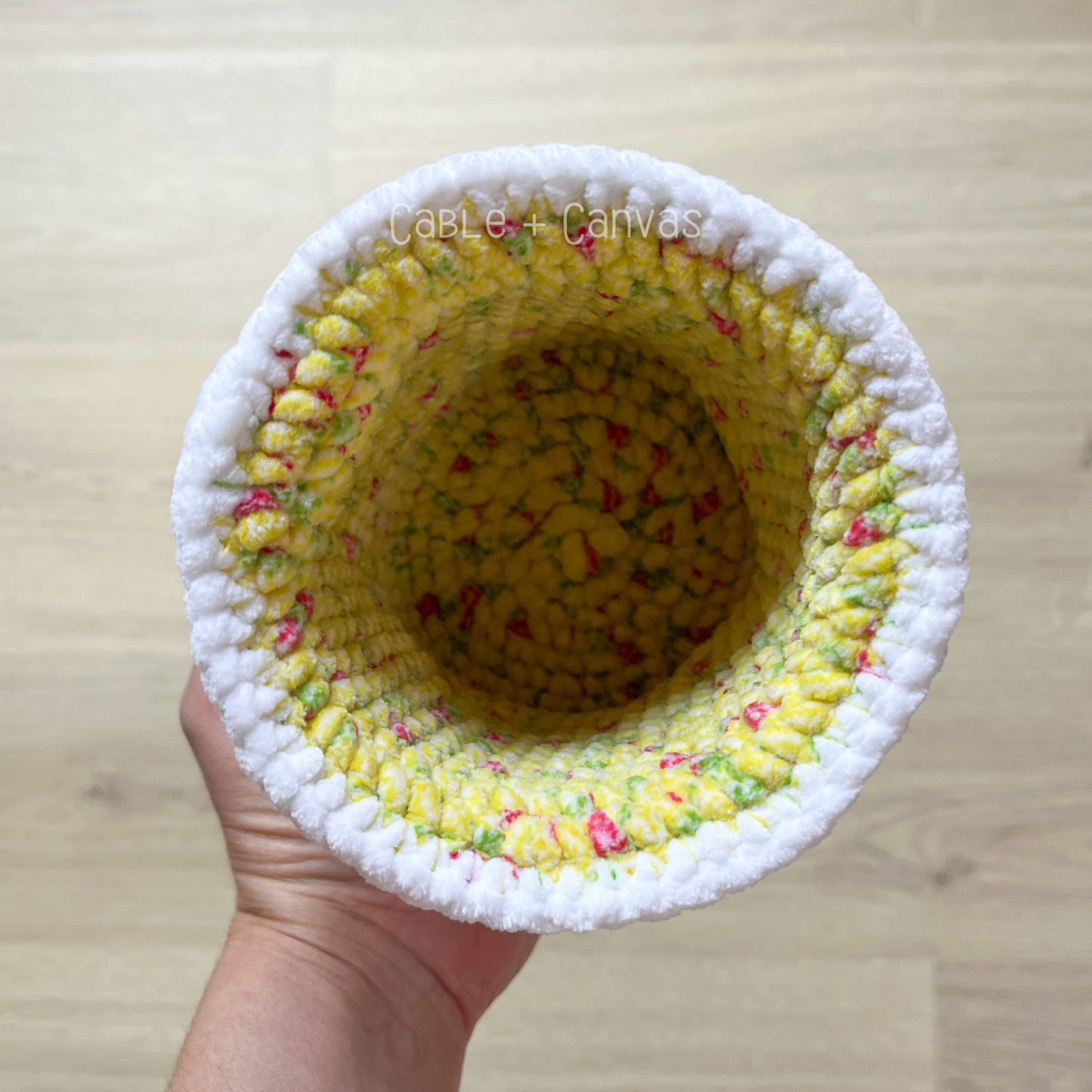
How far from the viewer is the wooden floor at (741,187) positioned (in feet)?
2.15

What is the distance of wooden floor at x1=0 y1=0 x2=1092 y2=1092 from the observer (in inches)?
25.8

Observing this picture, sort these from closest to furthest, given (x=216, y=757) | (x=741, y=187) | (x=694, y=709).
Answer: (x=694, y=709) < (x=216, y=757) < (x=741, y=187)

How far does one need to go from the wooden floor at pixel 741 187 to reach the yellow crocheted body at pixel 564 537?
289 mm

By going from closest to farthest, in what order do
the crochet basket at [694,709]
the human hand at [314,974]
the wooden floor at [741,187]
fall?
1. the crochet basket at [694,709]
2. the human hand at [314,974]
3. the wooden floor at [741,187]

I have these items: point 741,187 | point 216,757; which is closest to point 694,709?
point 216,757

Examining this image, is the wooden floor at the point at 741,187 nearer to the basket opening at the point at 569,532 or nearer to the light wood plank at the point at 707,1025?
the light wood plank at the point at 707,1025

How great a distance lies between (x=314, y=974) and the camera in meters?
0.45

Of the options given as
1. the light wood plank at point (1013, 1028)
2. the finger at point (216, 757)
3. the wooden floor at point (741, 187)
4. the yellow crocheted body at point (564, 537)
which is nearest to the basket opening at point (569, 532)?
the yellow crocheted body at point (564, 537)

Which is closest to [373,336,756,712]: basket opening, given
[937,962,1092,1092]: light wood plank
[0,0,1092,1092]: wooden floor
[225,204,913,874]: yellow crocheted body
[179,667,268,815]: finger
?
[225,204,913,874]: yellow crocheted body

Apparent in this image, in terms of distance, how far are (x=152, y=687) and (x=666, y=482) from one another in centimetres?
44

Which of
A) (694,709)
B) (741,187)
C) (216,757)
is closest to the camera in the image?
(694,709)

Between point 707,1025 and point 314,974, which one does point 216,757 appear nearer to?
point 314,974

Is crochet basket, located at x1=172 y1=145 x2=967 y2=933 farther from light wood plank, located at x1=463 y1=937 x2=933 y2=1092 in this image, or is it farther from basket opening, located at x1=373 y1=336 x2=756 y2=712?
light wood plank, located at x1=463 y1=937 x2=933 y2=1092

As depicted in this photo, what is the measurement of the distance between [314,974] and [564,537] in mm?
251
